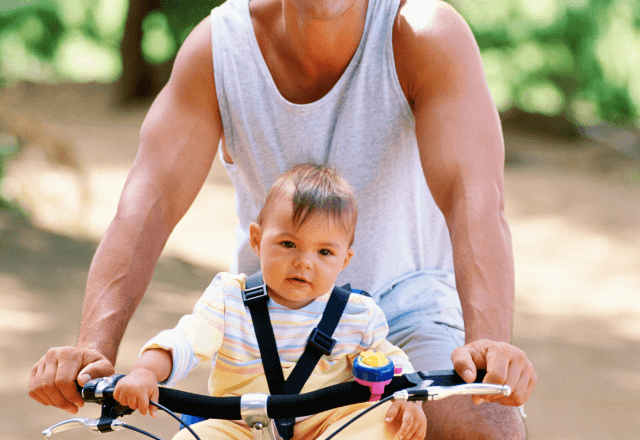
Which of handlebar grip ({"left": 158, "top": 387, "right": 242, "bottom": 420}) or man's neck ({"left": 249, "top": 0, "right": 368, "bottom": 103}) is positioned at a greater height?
man's neck ({"left": 249, "top": 0, "right": 368, "bottom": 103})

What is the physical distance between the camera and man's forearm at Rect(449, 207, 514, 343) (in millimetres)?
1691

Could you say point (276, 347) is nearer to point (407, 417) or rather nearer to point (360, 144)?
point (407, 417)

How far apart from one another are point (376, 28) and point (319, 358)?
3.24ft

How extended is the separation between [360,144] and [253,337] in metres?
0.76

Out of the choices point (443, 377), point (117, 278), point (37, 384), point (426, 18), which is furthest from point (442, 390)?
point (426, 18)

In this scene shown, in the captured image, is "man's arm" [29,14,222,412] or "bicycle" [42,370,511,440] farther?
"man's arm" [29,14,222,412]

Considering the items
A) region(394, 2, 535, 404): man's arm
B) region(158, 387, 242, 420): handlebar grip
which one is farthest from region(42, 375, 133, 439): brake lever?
region(394, 2, 535, 404): man's arm

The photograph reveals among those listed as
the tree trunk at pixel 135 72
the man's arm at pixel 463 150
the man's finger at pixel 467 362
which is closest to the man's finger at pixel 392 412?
the man's finger at pixel 467 362

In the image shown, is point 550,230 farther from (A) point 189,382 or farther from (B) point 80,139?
(B) point 80,139

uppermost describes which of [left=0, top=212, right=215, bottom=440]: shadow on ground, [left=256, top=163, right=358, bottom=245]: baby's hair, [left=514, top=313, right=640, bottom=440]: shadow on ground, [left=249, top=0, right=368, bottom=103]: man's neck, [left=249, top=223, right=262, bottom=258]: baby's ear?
[left=249, top=0, right=368, bottom=103]: man's neck

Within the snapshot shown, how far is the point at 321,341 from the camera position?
1637 millimetres

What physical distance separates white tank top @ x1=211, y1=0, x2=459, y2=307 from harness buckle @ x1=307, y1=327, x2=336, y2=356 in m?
0.58

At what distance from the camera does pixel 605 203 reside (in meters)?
8.22

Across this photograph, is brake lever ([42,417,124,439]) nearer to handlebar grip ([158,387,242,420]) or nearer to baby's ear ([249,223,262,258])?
handlebar grip ([158,387,242,420])
